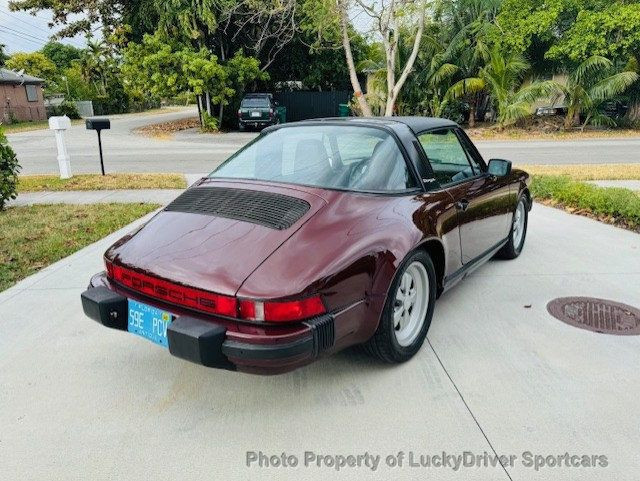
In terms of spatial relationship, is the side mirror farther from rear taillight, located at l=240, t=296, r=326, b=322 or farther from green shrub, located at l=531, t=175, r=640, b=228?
green shrub, located at l=531, t=175, r=640, b=228

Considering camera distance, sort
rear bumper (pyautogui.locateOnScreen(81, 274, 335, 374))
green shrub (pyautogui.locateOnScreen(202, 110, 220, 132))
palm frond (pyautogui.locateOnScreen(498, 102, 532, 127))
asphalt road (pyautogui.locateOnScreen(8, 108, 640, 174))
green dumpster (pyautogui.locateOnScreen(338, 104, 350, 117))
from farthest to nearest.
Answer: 1. green dumpster (pyautogui.locateOnScreen(338, 104, 350, 117))
2. green shrub (pyautogui.locateOnScreen(202, 110, 220, 132))
3. palm frond (pyautogui.locateOnScreen(498, 102, 532, 127))
4. asphalt road (pyautogui.locateOnScreen(8, 108, 640, 174))
5. rear bumper (pyautogui.locateOnScreen(81, 274, 335, 374))

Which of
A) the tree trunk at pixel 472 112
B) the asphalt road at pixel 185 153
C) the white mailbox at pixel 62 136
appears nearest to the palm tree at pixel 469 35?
the tree trunk at pixel 472 112

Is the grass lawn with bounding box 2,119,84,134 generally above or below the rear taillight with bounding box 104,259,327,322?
above

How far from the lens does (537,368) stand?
2998 mm

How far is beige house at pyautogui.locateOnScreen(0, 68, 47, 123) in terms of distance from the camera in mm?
36125

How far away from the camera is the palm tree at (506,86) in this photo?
19.5m

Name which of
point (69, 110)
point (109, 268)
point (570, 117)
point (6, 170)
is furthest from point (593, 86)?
point (69, 110)

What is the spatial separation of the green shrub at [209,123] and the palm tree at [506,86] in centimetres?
1101

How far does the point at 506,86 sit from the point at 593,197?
15401 mm

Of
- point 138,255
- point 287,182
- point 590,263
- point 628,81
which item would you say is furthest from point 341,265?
point 628,81

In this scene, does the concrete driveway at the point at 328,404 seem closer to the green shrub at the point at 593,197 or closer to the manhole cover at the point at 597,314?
the manhole cover at the point at 597,314

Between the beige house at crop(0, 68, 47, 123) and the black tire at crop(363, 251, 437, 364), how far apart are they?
39970 millimetres

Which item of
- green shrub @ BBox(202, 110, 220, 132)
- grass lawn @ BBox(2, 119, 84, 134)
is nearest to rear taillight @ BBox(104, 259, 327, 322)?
green shrub @ BBox(202, 110, 220, 132)

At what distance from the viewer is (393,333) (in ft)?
9.41
